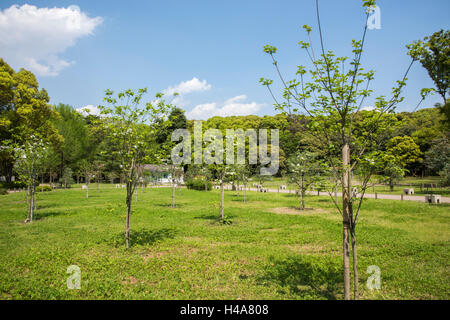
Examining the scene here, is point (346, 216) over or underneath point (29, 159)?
underneath

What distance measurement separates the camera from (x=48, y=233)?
907 cm

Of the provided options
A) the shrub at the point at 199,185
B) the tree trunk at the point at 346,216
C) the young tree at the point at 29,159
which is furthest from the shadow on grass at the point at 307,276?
the shrub at the point at 199,185

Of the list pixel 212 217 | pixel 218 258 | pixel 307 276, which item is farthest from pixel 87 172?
pixel 307 276

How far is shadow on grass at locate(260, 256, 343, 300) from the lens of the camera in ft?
14.9

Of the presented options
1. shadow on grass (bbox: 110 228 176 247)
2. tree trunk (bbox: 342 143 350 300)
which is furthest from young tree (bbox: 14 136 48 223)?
tree trunk (bbox: 342 143 350 300)

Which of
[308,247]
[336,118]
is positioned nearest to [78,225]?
[308,247]

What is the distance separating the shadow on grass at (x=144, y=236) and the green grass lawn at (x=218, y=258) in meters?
0.03

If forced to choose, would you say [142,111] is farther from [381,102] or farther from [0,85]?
[0,85]

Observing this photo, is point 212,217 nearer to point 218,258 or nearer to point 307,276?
point 218,258

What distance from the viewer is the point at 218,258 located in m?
6.32

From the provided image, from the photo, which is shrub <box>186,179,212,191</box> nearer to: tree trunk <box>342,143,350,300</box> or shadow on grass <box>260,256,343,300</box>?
shadow on grass <box>260,256,343,300</box>

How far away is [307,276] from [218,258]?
2211 millimetres

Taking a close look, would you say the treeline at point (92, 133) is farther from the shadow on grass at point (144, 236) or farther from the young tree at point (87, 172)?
the shadow on grass at point (144, 236)
